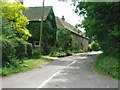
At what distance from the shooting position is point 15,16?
1284 inches

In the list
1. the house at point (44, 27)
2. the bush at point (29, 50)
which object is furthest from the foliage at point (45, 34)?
the bush at point (29, 50)

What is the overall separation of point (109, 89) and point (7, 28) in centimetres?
1346

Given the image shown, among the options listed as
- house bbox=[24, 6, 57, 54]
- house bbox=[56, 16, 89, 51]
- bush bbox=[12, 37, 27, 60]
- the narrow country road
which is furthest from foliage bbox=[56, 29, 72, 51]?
the narrow country road

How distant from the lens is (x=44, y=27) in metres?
43.9

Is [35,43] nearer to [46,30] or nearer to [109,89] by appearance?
[46,30]

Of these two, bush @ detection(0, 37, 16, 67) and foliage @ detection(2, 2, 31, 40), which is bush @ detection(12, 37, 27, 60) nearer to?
bush @ detection(0, 37, 16, 67)

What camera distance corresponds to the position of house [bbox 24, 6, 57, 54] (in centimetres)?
4384

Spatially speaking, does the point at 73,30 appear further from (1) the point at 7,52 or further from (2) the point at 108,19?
(1) the point at 7,52

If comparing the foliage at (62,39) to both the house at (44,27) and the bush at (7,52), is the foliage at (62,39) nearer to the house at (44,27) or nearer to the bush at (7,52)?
the house at (44,27)

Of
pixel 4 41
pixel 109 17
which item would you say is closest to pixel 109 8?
pixel 109 17

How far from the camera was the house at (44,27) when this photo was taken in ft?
144

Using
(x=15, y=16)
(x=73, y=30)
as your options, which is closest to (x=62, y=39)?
(x=15, y=16)

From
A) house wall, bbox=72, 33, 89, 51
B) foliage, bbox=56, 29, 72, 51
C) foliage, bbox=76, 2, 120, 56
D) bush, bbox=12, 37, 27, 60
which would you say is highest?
foliage, bbox=76, 2, 120, 56

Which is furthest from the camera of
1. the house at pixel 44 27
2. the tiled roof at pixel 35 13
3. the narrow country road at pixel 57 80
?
the tiled roof at pixel 35 13
